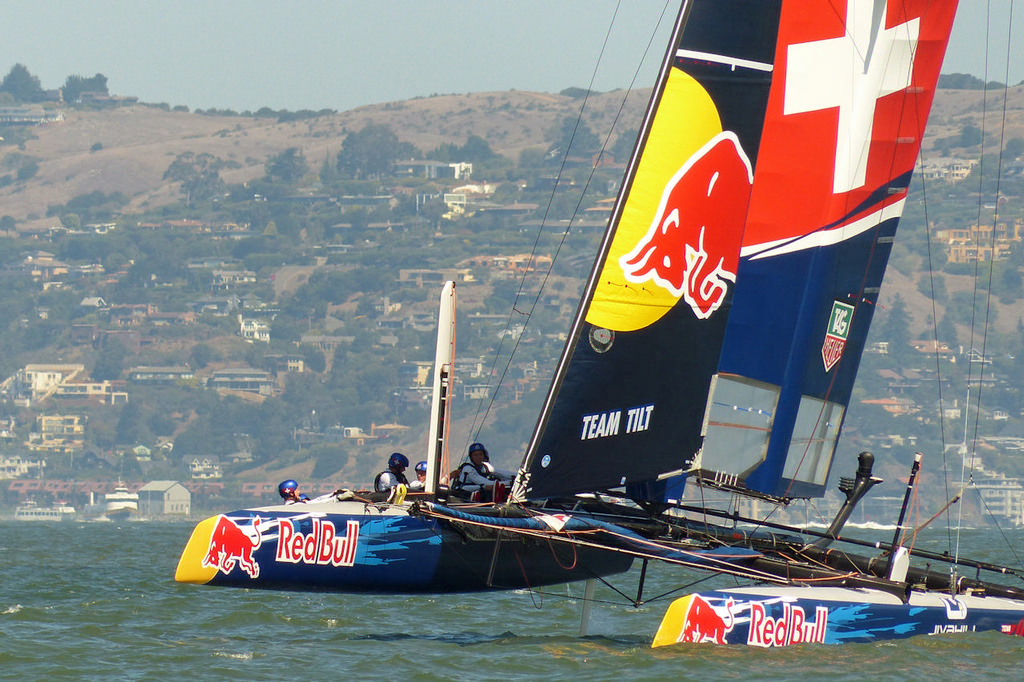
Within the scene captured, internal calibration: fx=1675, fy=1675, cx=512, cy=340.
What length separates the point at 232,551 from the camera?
439 inches

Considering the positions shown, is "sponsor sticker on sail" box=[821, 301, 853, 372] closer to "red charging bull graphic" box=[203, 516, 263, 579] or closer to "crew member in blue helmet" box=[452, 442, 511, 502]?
"crew member in blue helmet" box=[452, 442, 511, 502]

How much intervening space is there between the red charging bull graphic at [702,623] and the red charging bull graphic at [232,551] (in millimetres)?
2903

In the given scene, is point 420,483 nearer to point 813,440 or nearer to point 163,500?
point 813,440

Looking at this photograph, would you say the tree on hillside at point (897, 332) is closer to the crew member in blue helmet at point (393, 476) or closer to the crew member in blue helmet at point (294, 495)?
the crew member in blue helmet at point (393, 476)

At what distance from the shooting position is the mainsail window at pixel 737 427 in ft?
43.9

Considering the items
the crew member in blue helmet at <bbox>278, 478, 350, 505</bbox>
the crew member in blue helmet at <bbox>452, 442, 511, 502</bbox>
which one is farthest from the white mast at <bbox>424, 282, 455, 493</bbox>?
the crew member in blue helmet at <bbox>452, 442, 511, 502</bbox>

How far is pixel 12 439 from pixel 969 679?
476 feet

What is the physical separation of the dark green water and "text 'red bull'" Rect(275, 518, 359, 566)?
712mm

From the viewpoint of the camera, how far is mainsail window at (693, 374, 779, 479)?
1338cm

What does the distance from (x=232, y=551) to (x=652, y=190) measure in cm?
372

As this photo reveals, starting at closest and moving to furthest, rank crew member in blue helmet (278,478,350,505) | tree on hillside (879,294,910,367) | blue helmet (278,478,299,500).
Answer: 1. crew member in blue helmet (278,478,350,505)
2. blue helmet (278,478,299,500)
3. tree on hillside (879,294,910,367)

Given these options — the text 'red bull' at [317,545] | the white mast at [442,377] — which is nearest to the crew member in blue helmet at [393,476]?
the text 'red bull' at [317,545]

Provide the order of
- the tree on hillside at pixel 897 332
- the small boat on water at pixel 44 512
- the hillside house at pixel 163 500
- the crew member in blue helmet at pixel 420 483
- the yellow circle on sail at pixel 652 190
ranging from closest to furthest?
the yellow circle on sail at pixel 652 190 < the crew member in blue helmet at pixel 420 483 < the hillside house at pixel 163 500 < the small boat on water at pixel 44 512 < the tree on hillside at pixel 897 332

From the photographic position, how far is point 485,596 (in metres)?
17.7
